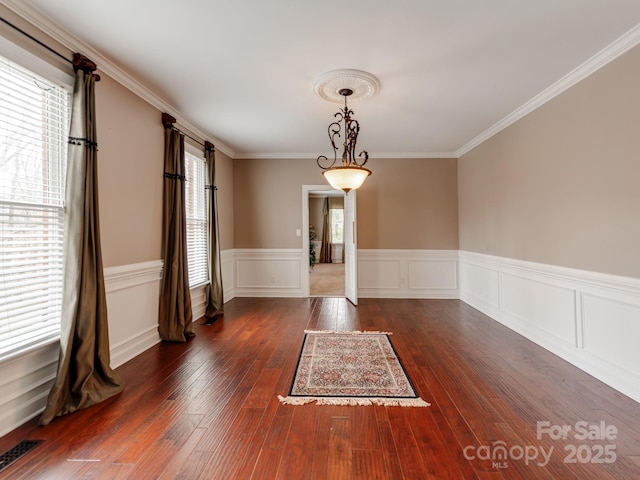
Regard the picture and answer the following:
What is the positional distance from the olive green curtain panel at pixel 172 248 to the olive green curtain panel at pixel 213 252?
2.94 ft

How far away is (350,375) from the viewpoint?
8.58 ft

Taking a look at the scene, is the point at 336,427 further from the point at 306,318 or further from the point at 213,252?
the point at 213,252

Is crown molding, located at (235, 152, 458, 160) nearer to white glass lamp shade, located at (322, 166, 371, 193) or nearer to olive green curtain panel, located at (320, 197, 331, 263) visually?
white glass lamp shade, located at (322, 166, 371, 193)

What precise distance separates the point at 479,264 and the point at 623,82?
114 inches

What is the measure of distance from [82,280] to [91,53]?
180 centimetres

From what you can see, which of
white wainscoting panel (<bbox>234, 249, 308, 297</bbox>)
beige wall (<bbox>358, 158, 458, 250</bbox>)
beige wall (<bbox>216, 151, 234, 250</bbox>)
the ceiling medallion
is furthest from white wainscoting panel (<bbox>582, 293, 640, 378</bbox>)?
beige wall (<bbox>216, 151, 234, 250</bbox>)

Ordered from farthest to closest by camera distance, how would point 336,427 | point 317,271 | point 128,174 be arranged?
point 317,271 < point 128,174 < point 336,427

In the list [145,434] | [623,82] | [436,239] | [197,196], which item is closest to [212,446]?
[145,434]

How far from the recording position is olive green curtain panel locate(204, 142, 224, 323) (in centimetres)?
448

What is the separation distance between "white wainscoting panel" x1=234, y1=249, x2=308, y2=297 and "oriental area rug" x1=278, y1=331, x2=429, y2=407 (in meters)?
2.23

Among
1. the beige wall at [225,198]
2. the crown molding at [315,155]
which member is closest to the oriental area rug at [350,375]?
the beige wall at [225,198]

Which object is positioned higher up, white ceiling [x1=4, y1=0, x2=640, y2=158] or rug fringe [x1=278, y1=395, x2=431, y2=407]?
white ceiling [x1=4, y1=0, x2=640, y2=158]

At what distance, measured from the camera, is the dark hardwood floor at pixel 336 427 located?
5.21ft

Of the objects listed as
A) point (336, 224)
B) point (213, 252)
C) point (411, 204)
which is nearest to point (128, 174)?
point (213, 252)
